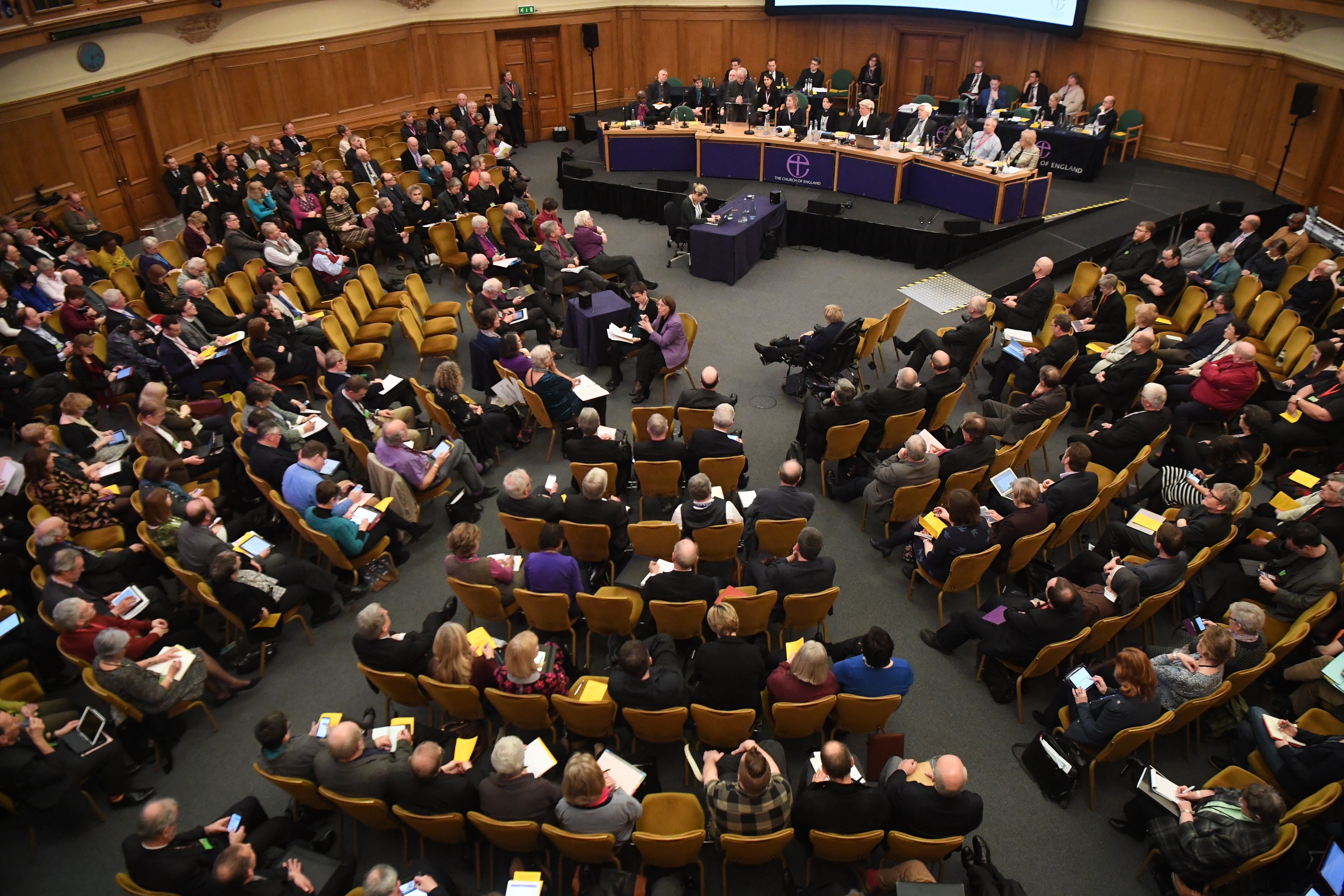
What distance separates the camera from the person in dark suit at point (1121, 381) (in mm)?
8445

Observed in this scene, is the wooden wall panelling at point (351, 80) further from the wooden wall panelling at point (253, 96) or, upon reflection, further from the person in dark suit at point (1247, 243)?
the person in dark suit at point (1247, 243)

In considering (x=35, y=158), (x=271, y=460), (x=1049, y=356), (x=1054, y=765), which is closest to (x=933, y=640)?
(x=1054, y=765)

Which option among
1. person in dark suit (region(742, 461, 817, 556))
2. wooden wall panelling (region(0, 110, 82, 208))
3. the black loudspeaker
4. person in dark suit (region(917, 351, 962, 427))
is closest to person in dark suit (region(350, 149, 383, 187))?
wooden wall panelling (region(0, 110, 82, 208))

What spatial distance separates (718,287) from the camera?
1238 cm

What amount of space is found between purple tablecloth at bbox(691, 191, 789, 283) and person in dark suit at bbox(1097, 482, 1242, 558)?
722 centimetres

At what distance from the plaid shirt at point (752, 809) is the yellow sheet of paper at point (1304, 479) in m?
5.80

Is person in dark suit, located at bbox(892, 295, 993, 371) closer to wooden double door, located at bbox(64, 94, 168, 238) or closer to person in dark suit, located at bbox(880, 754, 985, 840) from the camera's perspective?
person in dark suit, located at bbox(880, 754, 985, 840)

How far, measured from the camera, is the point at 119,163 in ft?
45.5

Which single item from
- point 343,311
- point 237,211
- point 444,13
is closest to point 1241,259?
point 343,311

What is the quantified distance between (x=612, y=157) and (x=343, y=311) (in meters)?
7.55

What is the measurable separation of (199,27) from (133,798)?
14314 millimetres

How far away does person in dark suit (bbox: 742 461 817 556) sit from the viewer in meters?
6.84

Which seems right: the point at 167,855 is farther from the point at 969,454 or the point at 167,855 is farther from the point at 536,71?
the point at 536,71

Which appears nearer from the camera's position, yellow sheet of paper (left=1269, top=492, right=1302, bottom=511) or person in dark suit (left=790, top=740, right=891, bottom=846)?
person in dark suit (left=790, top=740, right=891, bottom=846)
